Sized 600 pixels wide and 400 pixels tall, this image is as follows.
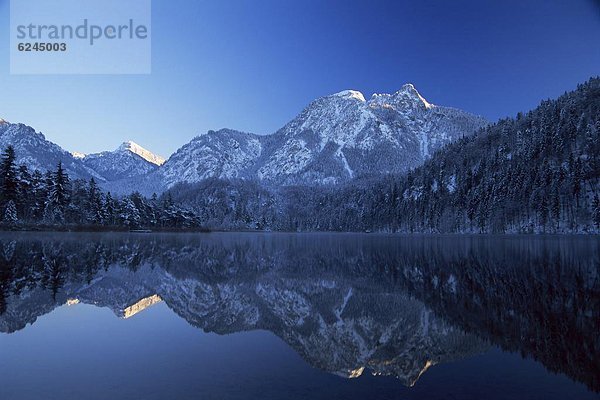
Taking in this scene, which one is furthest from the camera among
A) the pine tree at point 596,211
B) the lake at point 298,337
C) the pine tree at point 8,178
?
the pine tree at point 596,211

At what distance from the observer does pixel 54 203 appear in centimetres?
11100

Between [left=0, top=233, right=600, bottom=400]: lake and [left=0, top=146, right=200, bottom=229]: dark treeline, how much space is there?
82.1m

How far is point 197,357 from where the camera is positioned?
47.6ft

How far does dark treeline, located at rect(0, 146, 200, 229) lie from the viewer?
9775 centimetres

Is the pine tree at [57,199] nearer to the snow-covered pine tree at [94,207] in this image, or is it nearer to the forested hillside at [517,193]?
the forested hillside at [517,193]

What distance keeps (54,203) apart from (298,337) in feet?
384

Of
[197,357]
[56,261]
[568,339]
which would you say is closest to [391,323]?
[568,339]

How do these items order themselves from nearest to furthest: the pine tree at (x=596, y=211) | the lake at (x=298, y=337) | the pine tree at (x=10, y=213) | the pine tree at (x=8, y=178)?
1. the lake at (x=298, y=337)
2. the pine tree at (x=10, y=213)
3. the pine tree at (x=8, y=178)
4. the pine tree at (x=596, y=211)

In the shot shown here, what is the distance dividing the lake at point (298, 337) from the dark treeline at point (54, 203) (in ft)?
269

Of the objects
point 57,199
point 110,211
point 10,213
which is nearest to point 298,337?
point 10,213

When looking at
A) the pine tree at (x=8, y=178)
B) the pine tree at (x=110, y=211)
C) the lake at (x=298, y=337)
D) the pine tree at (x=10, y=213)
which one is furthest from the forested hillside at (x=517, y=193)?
the lake at (x=298, y=337)

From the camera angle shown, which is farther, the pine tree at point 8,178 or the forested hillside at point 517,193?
the forested hillside at point 517,193

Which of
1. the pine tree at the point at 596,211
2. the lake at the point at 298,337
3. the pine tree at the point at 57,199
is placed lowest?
the lake at the point at 298,337

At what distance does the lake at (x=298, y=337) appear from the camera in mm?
11648
